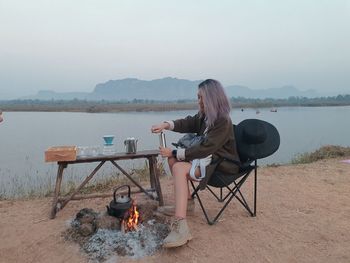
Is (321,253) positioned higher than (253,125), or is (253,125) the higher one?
(253,125)

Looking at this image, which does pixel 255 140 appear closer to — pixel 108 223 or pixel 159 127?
pixel 159 127

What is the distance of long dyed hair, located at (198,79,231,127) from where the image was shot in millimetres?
2877

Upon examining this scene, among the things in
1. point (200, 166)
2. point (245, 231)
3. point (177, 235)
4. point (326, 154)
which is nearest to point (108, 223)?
point (177, 235)

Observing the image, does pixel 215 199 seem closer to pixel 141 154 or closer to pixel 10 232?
pixel 141 154

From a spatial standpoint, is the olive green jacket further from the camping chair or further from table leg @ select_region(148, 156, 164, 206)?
table leg @ select_region(148, 156, 164, 206)

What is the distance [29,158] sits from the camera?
10.2 metres

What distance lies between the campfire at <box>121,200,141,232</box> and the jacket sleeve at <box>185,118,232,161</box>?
609 millimetres

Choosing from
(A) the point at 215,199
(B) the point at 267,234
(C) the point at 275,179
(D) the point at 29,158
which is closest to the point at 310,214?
(B) the point at 267,234

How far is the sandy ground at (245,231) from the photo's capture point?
8.47ft

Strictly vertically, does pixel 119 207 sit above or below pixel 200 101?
below

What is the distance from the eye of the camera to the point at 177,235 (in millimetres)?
2631

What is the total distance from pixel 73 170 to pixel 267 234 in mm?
5278

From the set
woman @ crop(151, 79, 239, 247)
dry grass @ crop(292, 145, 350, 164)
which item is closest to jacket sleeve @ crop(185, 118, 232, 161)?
woman @ crop(151, 79, 239, 247)

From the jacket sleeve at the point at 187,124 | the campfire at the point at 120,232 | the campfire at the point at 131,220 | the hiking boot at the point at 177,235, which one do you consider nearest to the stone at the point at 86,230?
the campfire at the point at 120,232
